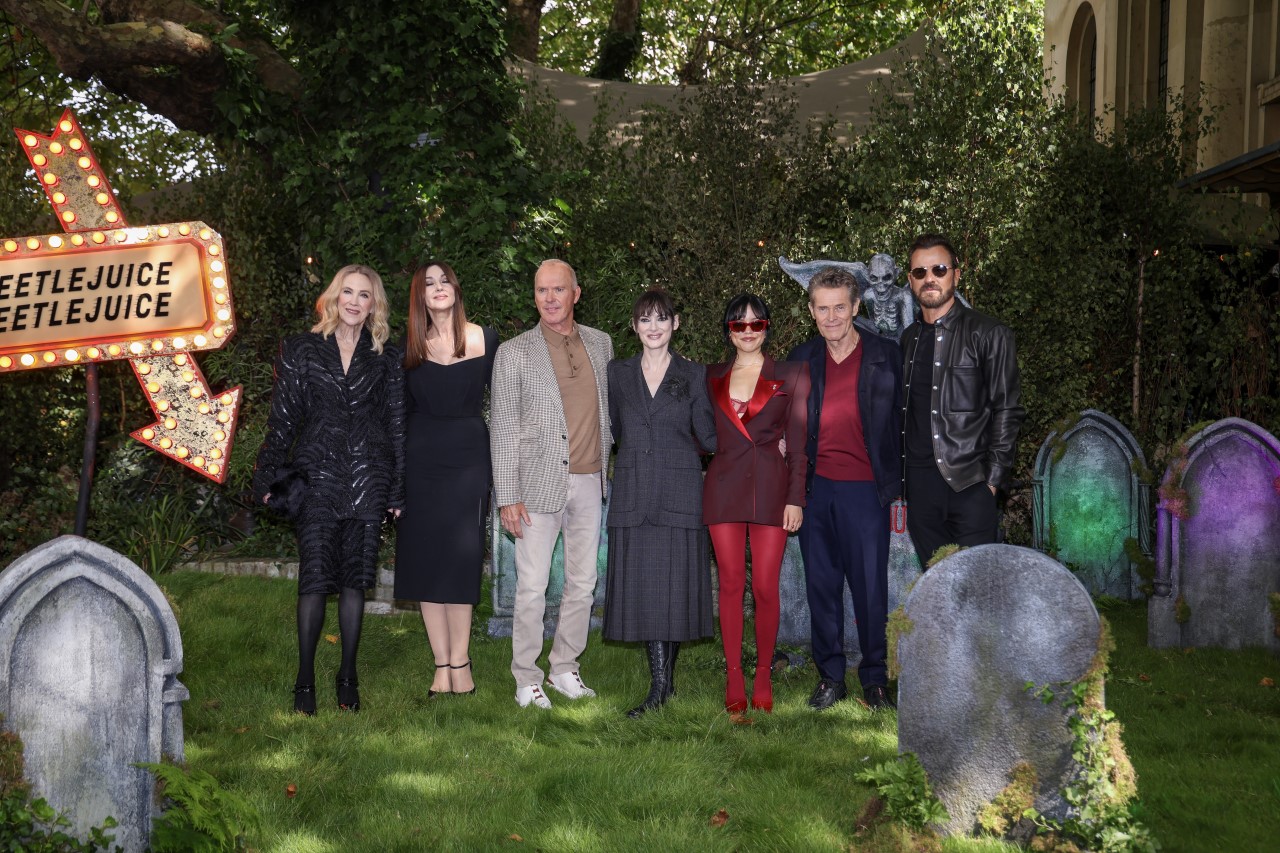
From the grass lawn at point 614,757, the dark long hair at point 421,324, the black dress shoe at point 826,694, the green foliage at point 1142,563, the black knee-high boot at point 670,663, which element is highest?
the dark long hair at point 421,324

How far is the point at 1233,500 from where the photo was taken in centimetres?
669

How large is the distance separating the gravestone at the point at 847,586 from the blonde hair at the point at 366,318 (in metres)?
2.59

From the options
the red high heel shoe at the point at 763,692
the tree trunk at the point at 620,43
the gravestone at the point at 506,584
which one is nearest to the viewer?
the red high heel shoe at the point at 763,692

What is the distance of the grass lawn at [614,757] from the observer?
425 centimetres

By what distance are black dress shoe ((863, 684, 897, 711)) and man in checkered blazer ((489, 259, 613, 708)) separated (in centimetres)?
148

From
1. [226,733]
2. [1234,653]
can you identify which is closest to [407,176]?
Answer: [226,733]

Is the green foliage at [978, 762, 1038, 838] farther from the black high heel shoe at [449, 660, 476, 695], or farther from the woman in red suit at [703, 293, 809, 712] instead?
the black high heel shoe at [449, 660, 476, 695]

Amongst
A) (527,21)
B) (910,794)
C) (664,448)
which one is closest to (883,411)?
(664,448)

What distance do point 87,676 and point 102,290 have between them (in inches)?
78.4

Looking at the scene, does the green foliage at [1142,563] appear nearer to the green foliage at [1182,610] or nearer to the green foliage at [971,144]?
the green foliage at [1182,610]

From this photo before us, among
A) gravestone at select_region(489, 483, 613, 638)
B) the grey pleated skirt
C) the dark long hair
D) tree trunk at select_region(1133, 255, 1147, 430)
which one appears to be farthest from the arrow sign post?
tree trunk at select_region(1133, 255, 1147, 430)

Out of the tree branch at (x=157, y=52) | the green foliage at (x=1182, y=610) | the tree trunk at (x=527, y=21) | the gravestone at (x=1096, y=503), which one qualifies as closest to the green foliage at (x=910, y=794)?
the green foliage at (x=1182, y=610)

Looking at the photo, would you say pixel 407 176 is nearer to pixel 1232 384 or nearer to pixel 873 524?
pixel 873 524

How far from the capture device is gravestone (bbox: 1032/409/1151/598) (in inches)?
330
